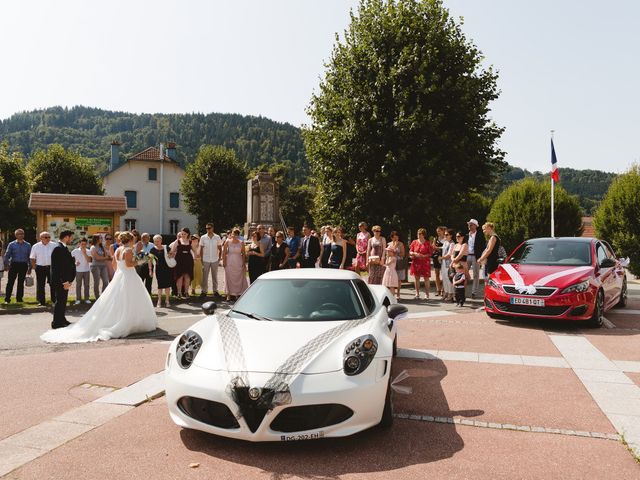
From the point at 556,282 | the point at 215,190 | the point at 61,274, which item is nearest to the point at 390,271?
the point at 556,282

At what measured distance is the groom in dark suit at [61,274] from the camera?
8961 millimetres

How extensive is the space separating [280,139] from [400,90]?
123 meters

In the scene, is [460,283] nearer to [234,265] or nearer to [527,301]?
[527,301]

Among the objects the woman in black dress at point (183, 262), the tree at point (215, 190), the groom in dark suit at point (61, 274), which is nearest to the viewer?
the groom in dark suit at point (61, 274)

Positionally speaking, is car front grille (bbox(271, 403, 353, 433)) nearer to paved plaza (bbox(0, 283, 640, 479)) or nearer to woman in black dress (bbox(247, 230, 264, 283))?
paved plaza (bbox(0, 283, 640, 479))

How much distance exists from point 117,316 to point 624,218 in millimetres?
20973

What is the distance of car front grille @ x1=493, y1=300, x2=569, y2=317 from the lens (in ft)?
28.2

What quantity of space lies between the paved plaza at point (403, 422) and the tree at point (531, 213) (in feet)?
81.7

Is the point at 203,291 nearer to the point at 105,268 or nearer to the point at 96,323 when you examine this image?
the point at 105,268

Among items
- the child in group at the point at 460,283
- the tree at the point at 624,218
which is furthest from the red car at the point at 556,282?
the tree at the point at 624,218

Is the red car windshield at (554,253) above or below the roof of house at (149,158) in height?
below

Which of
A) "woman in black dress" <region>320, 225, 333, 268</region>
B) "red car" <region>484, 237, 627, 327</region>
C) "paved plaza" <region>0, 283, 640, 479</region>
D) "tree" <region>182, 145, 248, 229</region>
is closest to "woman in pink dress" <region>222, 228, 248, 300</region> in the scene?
"woman in black dress" <region>320, 225, 333, 268</region>

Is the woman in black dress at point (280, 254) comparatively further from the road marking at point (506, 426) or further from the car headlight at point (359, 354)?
the car headlight at point (359, 354)

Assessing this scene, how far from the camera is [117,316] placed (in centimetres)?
851
